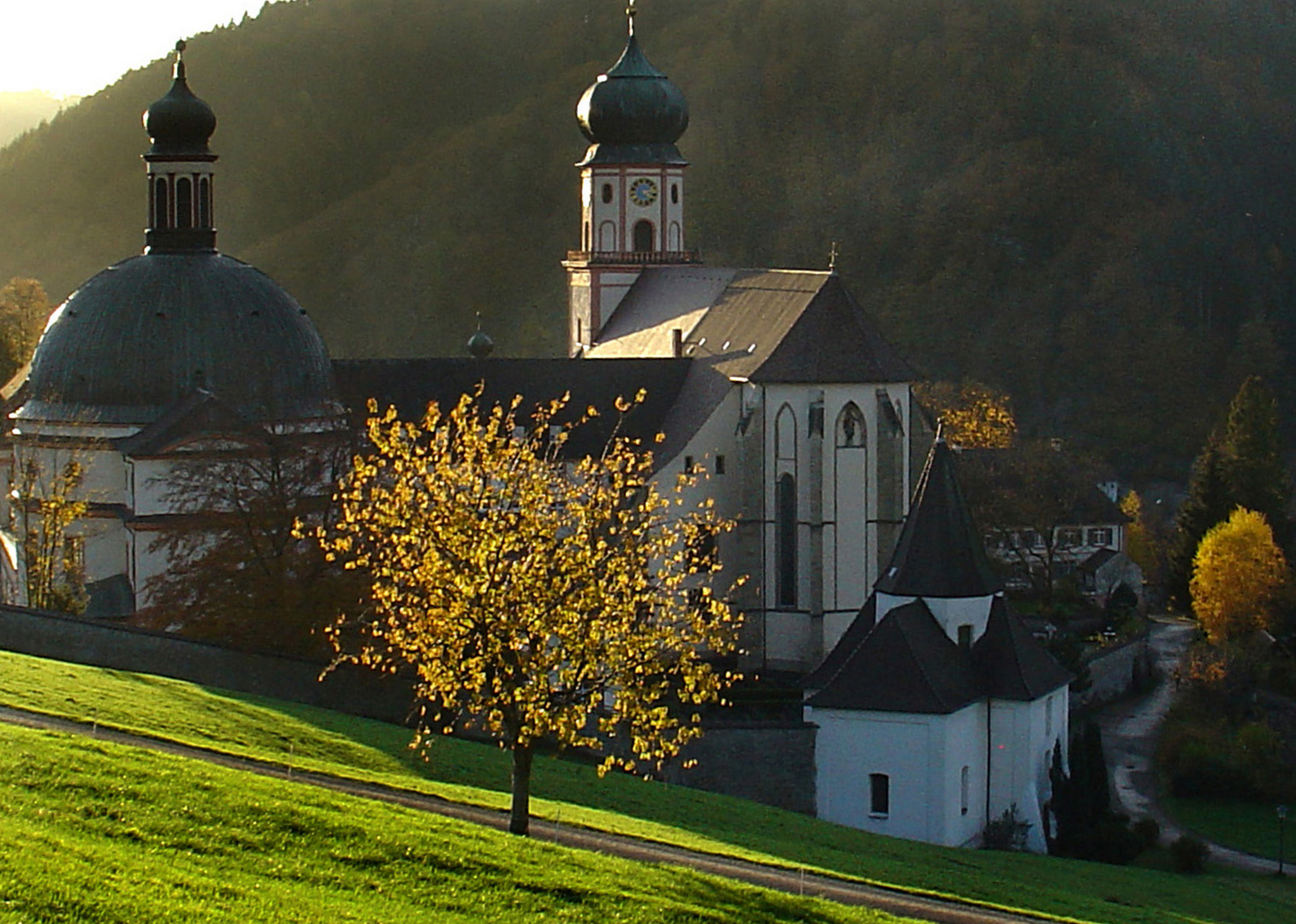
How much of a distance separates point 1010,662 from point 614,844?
63.5 feet

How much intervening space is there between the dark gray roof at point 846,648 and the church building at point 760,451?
0.22ft

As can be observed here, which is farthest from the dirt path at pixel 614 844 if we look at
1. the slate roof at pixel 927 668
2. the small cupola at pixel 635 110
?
the small cupola at pixel 635 110

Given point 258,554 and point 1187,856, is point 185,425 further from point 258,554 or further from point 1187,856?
point 1187,856

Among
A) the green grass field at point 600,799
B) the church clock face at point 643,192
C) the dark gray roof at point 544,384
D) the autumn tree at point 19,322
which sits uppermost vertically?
the church clock face at point 643,192

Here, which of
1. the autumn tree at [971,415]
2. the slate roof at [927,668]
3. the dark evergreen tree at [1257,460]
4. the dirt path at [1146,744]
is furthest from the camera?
the autumn tree at [971,415]

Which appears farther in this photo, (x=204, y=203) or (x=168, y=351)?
(x=204, y=203)

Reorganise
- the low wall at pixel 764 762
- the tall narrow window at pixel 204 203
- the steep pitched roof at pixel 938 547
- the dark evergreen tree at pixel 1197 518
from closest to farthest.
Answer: the low wall at pixel 764 762 → the steep pitched roof at pixel 938 547 → the tall narrow window at pixel 204 203 → the dark evergreen tree at pixel 1197 518

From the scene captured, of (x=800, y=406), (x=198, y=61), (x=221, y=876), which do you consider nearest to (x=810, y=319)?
(x=800, y=406)

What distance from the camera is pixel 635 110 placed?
71062 mm

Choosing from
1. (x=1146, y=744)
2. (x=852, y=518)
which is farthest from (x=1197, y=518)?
(x=852, y=518)

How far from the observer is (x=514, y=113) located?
15912 cm

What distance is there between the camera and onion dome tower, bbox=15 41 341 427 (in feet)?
178

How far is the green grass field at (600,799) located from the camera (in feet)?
98.2

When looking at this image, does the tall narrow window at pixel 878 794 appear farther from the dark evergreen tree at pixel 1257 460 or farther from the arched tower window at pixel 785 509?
the dark evergreen tree at pixel 1257 460
